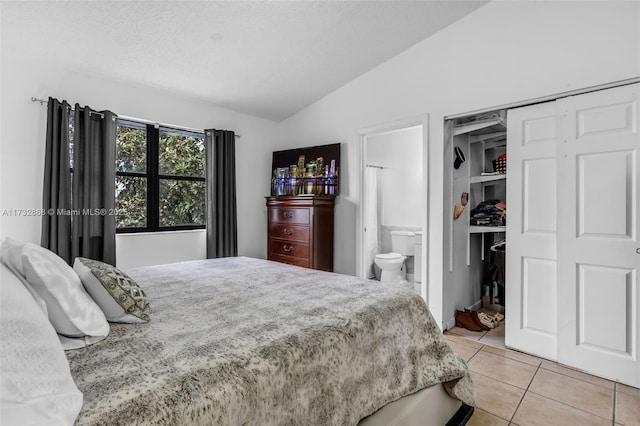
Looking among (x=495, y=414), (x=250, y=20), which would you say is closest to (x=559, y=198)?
(x=495, y=414)

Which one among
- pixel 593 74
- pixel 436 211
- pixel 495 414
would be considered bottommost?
pixel 495 414

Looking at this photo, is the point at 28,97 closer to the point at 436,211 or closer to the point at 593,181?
the point at 436,211

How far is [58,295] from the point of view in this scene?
1022 millimetres

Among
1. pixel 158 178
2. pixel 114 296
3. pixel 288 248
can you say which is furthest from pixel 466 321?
pixel 158 178

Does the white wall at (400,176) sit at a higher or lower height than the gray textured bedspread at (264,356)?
higher

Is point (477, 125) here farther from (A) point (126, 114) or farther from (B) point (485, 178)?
(A) point (126, 114)

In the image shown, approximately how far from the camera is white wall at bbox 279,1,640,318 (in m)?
2.20

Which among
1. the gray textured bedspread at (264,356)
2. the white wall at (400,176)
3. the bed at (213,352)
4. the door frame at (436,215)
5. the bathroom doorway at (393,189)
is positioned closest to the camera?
the bed at (213,352)

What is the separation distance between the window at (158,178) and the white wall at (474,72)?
64.4 inches

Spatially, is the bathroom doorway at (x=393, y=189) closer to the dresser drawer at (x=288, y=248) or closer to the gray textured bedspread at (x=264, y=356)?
the dresser drawer at (x=288, y=248)

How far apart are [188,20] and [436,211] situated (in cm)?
259

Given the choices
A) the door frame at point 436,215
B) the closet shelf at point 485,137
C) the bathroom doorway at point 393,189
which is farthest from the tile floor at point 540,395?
the bathroom doorway at point 393,189

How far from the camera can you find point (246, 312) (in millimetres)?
1343

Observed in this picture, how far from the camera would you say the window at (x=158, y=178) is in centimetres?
334
